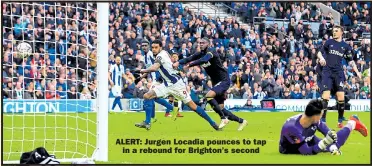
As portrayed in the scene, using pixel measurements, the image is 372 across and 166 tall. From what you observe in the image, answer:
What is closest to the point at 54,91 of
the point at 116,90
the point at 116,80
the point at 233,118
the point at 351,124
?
the point at 351,124

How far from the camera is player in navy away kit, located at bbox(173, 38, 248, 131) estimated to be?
18453 mm

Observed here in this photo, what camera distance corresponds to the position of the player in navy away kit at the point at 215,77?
18.5 m

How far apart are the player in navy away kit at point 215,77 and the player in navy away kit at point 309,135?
520 centimetres

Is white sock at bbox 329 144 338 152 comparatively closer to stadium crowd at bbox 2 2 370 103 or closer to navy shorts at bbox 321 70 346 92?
navy shorts at bbox 321 70 346 92

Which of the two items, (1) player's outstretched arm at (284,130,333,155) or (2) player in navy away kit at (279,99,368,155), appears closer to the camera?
(2) player in navy away kit at (279,99,368,155)

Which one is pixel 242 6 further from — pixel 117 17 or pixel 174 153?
pixel 174 153

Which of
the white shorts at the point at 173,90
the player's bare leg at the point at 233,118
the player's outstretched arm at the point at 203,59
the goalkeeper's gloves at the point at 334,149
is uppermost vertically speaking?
the player's outstretched arm at the point at 203,59

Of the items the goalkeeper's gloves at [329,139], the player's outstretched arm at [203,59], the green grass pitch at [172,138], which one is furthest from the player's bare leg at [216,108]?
the goalkeeper's gloves at [329,139]

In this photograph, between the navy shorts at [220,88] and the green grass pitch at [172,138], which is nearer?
the green grass pitch at [172,138]

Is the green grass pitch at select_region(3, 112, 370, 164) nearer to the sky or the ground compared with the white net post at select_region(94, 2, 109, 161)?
nearer to the ground

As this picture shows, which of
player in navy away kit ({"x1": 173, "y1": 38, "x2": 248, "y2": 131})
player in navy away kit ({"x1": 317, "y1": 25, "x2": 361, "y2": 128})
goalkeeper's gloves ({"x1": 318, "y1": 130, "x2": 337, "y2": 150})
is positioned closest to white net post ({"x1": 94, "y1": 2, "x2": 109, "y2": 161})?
goalkeeper's gloves ({"x1": 318, "y1": 130, "x2": 337, "y2": 150})

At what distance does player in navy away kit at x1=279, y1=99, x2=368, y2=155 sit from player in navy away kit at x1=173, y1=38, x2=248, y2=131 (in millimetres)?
5199

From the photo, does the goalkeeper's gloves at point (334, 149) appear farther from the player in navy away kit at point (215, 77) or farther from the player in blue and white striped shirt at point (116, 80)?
the player in blue and white striped shirt at point (116, 80)

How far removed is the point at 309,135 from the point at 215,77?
665 centimetres
